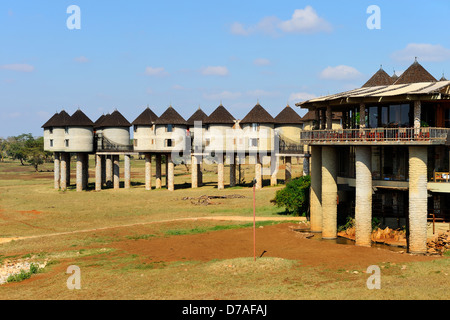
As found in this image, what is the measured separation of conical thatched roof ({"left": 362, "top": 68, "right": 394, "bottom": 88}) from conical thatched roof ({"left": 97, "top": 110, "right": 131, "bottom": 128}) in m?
41.8

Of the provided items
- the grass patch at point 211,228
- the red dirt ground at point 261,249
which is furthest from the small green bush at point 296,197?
the red dirt ground at point 261,249

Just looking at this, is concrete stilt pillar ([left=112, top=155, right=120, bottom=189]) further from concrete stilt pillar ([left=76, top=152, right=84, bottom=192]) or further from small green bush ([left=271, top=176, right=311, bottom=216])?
small green bush ([left=271, top=176, right=311, bottom=216])

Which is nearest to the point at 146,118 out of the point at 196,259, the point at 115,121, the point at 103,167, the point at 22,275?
the point at 115,121

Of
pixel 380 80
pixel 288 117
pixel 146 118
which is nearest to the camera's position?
pixel 380 80

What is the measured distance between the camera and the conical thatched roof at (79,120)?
78.1m

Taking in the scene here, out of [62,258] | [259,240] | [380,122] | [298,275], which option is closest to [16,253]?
[62,258]

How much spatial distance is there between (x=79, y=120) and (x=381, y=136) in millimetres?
58109

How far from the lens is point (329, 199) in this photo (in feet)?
117

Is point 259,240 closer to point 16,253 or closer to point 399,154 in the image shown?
point 399,154

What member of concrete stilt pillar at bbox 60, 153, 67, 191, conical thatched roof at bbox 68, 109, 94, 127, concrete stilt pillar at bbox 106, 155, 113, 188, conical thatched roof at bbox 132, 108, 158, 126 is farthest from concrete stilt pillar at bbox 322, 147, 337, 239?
concrete stilt pillar at bbox 106, 155, 113, 188

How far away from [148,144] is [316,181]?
41.8m

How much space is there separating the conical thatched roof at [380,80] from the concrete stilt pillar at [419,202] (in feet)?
92.0

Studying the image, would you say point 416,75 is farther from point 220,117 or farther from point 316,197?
point 220,117

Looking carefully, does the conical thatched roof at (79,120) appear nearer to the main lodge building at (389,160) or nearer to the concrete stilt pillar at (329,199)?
the main lodge building at (389,160)
